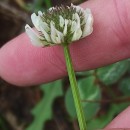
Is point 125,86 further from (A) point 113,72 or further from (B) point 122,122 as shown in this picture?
(B) point 122,122

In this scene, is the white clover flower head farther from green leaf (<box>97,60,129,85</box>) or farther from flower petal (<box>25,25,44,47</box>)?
green leaf (<box>97,60,129,85</box>)

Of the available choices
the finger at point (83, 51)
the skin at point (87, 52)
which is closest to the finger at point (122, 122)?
the skin at point (87, 52)

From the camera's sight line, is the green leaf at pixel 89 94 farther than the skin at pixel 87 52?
Yes

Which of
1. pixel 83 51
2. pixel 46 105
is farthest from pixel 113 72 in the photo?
pixel 46 105

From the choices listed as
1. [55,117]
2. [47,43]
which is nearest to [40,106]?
[55,117]

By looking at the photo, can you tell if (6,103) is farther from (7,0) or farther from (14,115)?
(7,0)

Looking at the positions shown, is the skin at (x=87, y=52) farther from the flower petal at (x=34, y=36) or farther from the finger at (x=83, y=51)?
the flower petal at (x=34, y=36)
